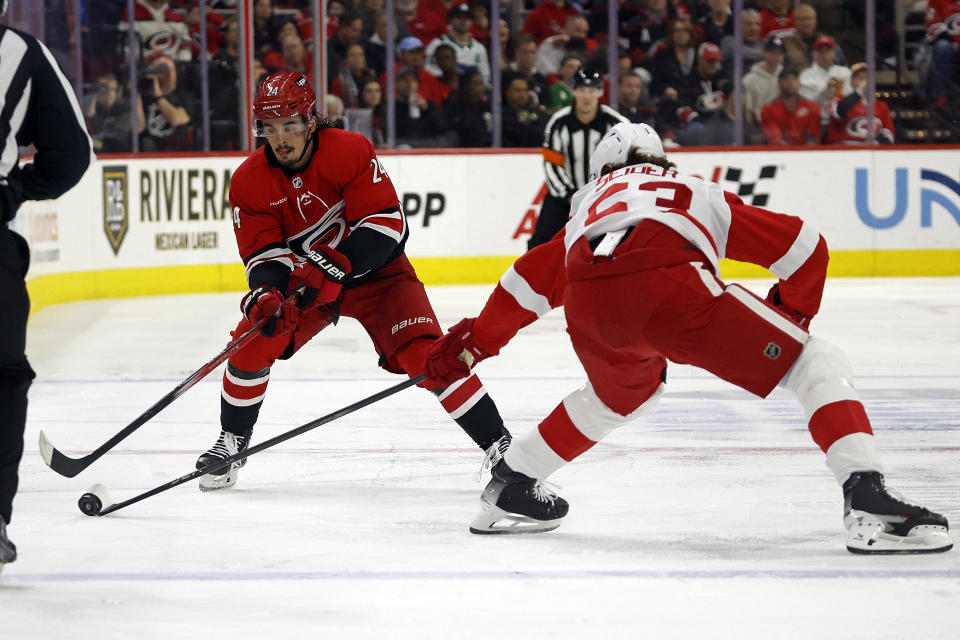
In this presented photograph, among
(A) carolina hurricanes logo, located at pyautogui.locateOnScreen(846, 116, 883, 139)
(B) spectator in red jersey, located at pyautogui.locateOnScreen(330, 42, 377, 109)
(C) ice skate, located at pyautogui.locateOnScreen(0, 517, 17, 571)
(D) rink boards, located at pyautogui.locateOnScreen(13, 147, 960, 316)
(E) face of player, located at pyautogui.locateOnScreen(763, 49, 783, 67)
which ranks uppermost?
(E) face of player, located at pyautogui.locateOnScreen(763, 49, 783, 67)

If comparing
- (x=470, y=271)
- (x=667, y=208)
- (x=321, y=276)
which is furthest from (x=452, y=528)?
(x=470, y=271)

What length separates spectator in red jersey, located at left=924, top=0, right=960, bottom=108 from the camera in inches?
382

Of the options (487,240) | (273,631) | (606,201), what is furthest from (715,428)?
(487,240)

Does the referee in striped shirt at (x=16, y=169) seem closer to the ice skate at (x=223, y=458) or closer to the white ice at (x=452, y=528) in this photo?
the white ice at (x=452, y=528)

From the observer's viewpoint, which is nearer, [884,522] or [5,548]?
[5,548]

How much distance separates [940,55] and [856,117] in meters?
0.74

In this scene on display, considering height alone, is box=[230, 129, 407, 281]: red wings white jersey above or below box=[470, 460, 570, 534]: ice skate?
above

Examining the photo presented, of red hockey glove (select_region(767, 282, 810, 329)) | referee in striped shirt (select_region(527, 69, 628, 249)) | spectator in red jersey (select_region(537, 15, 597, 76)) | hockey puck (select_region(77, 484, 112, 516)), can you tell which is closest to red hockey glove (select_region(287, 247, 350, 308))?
hockey puck (select_region(77, 484, 112, 516))

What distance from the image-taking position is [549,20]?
32.2 ft

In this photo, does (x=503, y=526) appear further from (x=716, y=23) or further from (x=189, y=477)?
(x=716, y=23)

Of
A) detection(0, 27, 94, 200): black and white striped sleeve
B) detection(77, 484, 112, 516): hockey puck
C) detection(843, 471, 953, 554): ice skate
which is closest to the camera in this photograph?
detection(0, 27, 94, 200): black and white striped sleeve

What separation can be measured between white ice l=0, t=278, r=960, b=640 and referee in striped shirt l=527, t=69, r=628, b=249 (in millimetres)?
1937

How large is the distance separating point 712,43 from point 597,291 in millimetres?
7193

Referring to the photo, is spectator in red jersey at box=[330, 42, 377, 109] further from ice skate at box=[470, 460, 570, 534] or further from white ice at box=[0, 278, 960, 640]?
ice skate at box=[470, 460, 570, 534]
